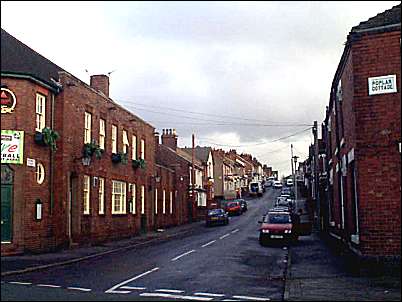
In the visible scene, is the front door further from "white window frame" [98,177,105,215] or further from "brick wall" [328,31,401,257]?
"brick wall" [328,31,401,257]

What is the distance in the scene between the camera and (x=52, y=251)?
24156 mm

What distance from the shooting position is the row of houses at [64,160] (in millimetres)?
22453

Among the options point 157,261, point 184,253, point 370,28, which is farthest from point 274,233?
point 370,28

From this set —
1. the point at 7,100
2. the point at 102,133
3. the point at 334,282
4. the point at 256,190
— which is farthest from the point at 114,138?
the point at 256,190

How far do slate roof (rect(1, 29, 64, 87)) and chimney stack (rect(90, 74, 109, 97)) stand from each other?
784 centimetres

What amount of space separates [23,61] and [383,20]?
15043 millimetres

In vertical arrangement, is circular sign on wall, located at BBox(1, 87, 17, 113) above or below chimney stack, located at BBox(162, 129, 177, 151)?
below

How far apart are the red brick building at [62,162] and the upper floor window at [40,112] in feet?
0.14

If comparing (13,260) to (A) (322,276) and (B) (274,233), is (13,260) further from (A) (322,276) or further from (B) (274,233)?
(B) (274,233)

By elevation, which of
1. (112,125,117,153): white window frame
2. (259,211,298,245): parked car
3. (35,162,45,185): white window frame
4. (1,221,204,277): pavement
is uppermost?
(112,125,117,153): white window frame

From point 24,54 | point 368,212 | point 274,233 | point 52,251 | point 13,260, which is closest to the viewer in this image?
point 368,212

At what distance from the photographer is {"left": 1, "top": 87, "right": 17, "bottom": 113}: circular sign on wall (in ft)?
73.9

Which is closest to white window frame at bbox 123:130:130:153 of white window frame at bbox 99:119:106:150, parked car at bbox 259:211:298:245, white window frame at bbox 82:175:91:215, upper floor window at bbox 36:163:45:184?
white window frame at bbox 99:119:106:150

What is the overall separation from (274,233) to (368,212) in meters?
12.5
